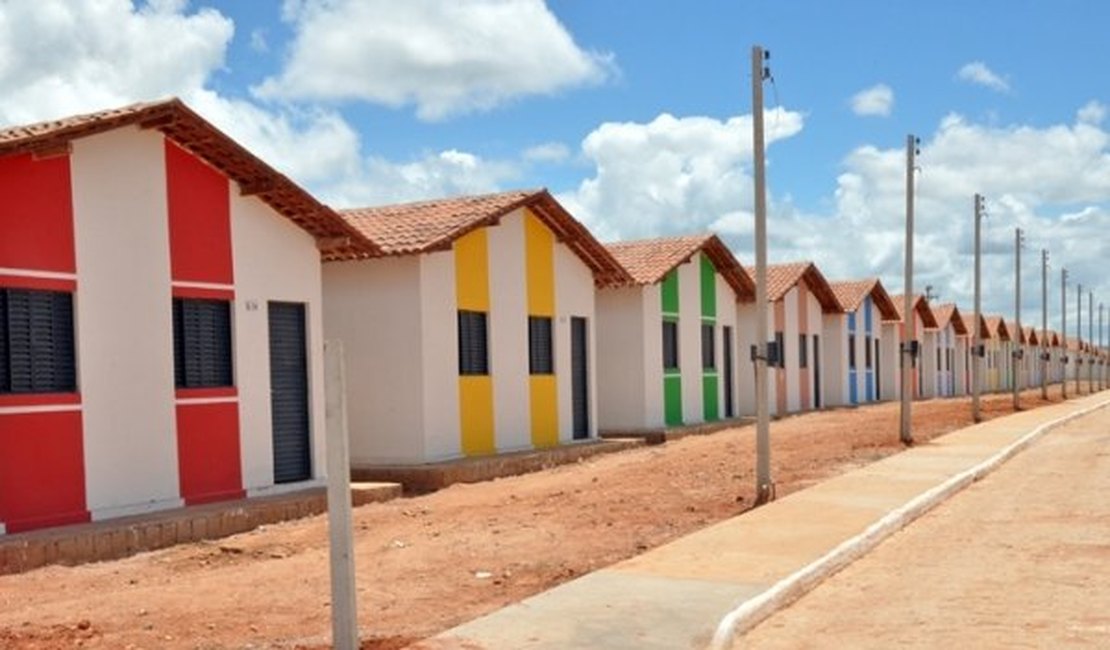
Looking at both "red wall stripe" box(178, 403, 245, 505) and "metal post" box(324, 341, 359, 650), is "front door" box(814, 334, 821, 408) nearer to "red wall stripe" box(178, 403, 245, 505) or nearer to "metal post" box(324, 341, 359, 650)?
"red wall stripe" box(178, 403, 245, 505)

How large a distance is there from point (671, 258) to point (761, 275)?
13.9 metres

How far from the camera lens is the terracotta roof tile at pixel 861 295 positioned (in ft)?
143

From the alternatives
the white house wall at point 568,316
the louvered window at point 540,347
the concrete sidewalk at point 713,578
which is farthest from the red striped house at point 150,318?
the white house wall at point 568,316

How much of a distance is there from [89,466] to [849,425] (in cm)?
2181

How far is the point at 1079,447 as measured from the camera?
23.6 m

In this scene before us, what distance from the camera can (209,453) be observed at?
14359mm

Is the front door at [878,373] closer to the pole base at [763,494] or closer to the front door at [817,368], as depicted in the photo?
the front door at [817,368]

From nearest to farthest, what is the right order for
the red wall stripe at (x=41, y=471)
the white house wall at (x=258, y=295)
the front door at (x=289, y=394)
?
1. the red wall stripe at (x=41, y=471)
2. the white house wall at (x=258, y=295)
3. the front door at (x=289, y=394)

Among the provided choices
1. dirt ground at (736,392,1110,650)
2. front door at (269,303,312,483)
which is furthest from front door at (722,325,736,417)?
front door at (269,303,312,483)

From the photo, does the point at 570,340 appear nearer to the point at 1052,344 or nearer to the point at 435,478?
the point at 435,478

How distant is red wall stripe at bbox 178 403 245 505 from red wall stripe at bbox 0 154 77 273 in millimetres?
2415

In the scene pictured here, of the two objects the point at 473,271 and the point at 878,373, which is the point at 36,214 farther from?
the point at 878,373

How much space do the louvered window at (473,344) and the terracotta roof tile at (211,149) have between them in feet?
10.2

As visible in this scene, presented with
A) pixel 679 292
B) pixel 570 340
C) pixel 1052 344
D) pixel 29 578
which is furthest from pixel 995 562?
pixel 1052 344
